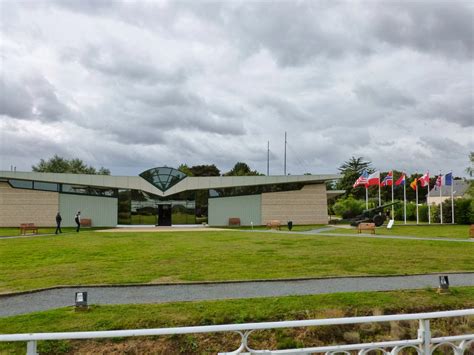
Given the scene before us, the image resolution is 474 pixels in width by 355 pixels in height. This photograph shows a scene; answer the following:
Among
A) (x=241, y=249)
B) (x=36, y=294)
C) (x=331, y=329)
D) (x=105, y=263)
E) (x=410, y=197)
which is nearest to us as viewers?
(x=331, y=329)

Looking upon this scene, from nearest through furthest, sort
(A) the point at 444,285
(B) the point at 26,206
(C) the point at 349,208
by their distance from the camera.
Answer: (A) the point at 444,285 < (B) the point at 26,206 < (C) the point at 349,208

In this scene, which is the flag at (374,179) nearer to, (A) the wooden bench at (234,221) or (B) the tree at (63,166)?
(A) the wooden bench at (234,221)

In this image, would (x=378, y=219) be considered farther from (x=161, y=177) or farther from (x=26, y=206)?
(x=26, y=206)

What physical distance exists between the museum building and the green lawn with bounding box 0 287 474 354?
2914 cm

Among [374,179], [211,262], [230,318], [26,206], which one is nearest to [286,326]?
[230,318]

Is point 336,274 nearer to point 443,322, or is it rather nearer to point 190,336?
point 443,322

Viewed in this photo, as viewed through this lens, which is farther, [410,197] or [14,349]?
[410,197]

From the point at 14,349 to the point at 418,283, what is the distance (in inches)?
324

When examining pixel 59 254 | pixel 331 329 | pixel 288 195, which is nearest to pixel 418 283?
pixel 331 329

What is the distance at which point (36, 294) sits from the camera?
8391 mm

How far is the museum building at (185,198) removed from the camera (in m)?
35.6

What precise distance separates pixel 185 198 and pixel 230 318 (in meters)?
32.0

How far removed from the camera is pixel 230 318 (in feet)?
22.6

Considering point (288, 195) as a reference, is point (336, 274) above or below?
below
